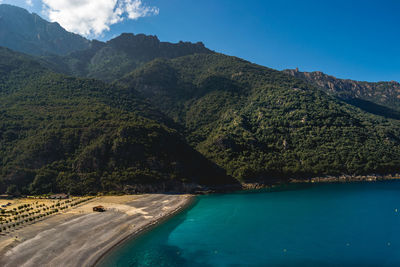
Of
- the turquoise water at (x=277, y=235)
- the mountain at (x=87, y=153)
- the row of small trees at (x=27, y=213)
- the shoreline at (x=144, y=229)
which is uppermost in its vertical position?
the mountain at (x=87, y=153)

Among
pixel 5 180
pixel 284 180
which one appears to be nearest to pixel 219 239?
pixel 284 180

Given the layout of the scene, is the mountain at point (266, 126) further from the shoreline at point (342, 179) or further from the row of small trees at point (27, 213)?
the row of small trees at point (27, 213)

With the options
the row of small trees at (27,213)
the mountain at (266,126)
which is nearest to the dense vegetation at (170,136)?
the mountain at (266,126)

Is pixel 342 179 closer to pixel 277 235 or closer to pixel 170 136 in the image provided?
pixel 277 235

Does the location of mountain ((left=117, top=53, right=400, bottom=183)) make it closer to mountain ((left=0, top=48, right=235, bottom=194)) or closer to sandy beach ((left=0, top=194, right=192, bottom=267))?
mountain ((left=0, top=48, right=235, bottom=194))

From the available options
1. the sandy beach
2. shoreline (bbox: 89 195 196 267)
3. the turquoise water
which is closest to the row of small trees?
the sandy beach

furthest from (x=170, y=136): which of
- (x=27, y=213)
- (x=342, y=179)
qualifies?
(x=342, y=179)
